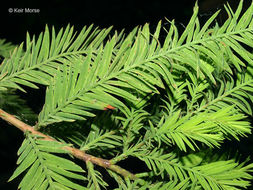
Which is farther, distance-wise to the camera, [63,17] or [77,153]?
[63,17]

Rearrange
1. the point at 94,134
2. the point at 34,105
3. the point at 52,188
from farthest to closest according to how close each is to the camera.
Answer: the point at 34,105
the point at 94,134
the point at 52,188

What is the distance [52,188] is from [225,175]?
29cm

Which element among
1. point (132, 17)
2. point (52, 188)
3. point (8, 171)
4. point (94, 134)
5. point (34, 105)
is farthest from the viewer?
point (132, 17)

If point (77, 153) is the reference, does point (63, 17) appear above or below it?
above

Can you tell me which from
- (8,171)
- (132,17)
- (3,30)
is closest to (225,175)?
(8,171)

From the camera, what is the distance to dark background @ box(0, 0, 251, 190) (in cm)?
137

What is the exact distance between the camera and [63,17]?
175cm

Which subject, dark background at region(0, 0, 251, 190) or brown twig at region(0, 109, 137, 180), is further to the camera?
dark background at region(0, 0, 251, 190)

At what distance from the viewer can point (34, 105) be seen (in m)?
0.89

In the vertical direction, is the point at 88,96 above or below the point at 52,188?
above

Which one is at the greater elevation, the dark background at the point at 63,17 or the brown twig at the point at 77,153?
the dark background at the point at 63,17

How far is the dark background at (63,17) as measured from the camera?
1366mm

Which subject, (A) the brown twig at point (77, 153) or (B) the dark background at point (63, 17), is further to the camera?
(B) the dark background at point (63, 17)

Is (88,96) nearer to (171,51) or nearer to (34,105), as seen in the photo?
(171,51)
